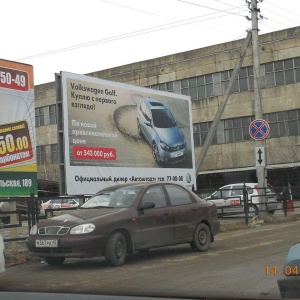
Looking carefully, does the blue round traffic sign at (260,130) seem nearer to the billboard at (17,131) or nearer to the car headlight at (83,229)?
the billboard at (17,131)

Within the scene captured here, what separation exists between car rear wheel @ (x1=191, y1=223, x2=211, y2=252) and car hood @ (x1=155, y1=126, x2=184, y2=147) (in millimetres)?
7153

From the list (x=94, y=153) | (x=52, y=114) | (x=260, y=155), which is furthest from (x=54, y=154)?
(x=94, y=153)

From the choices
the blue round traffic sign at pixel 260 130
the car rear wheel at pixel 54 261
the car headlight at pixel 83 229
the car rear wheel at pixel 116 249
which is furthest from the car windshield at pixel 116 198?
the blue round traffic sign at pixel 260 130

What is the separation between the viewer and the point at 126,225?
10242 mm

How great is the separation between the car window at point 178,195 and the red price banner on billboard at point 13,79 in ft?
14.7

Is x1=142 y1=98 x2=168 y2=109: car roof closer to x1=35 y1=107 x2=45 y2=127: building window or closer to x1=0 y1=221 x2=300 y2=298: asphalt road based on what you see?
x1=0 y1=221 x2=300 y2=298: asphalt road

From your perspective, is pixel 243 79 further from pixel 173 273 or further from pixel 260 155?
pixel 173 273

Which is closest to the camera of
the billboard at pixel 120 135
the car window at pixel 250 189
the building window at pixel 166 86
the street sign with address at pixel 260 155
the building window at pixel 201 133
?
the billboard at pixel 120 135

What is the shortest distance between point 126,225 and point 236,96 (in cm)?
3673

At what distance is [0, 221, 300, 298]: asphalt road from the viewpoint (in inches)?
283

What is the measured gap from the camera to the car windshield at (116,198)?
35.5 feet

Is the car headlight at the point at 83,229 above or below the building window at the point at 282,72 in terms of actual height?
below

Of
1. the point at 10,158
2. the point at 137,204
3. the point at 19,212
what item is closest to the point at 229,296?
the point at 137,204

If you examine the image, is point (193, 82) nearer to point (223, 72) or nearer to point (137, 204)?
point (223, 72)
